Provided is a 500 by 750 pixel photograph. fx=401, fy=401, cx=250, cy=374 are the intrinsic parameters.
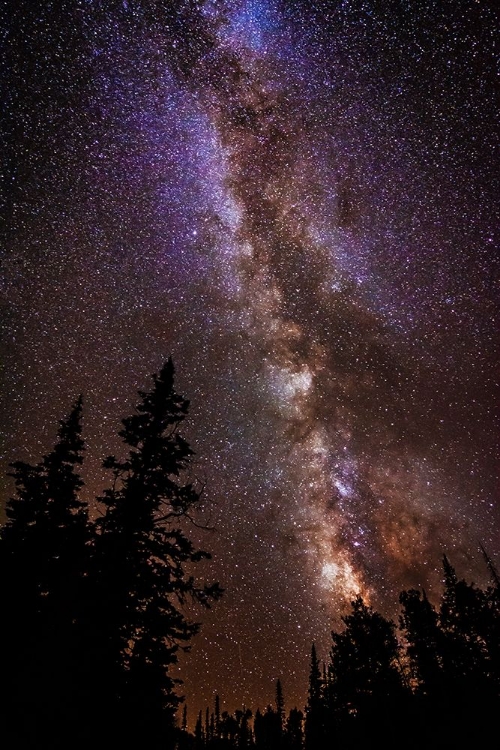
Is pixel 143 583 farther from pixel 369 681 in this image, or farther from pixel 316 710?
pixel 316 710

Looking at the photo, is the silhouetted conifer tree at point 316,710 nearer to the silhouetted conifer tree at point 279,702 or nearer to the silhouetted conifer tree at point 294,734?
the silhouetted conifer tree at point 294,734

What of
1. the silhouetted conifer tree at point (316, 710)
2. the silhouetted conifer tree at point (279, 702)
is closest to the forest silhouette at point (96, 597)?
the silhouetted conifer tree at point (316, 710)

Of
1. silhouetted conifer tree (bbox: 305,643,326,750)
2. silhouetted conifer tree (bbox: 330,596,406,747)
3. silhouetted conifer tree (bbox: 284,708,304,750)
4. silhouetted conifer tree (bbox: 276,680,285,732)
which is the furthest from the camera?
silhouetted conifer tree (bbox: 276,680,285,732)

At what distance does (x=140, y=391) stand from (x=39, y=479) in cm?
592

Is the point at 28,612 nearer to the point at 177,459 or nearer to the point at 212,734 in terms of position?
the point at 177,459

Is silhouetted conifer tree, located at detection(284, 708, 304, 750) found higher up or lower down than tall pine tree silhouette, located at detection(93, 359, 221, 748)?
lower down

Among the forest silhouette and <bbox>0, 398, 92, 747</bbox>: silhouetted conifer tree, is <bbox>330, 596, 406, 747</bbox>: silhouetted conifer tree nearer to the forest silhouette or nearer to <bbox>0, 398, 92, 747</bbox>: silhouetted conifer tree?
the forest silhouette

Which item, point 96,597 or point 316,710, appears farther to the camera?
point 316,710

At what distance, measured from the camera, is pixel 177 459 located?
11234mm

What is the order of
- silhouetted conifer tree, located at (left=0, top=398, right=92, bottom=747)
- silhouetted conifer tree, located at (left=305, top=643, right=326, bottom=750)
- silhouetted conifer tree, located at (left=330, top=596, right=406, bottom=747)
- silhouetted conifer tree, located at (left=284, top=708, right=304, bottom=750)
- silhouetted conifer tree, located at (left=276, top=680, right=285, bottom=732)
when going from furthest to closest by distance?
1. silhouetted conifer tree, located at (left=276, top=680, right=285, bottom=732)
2. silhouetted conifer tree, located at (left=284, top=708, right=304, bottom=750)
3. silhouetted conifer tree, located at (left=305, top=643, right=326, bottom=750)
4. silhouetted conifer tree, located at (left=330, top=596, right=406, bottom=747)
5. silhouetted conifer tree, located at (left=0, top=398, right=92, bottom=747)

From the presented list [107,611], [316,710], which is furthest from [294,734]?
[107,611]

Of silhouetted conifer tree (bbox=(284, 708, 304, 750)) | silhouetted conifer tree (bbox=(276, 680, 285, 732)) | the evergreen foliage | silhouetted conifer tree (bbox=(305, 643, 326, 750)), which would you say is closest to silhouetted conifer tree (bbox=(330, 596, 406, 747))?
silhouetted conifer tree (bbox=(305, 643, 326, 750))

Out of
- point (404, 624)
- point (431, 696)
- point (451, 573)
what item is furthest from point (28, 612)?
point (451, 573)

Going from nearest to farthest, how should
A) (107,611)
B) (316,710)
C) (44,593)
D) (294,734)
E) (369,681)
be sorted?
(107,611) < (44,593) < (369,681) < (316,710) < (294,734)
